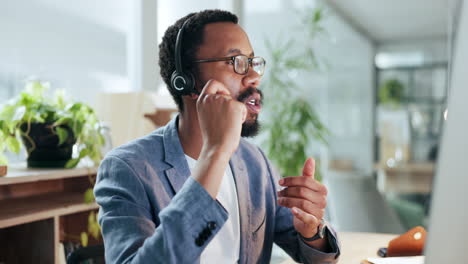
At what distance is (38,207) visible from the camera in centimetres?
149

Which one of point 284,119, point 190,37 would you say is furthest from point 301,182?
point 284,119

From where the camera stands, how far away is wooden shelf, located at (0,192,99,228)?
135 centimetres

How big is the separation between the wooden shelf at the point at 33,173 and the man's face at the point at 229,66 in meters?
0.59

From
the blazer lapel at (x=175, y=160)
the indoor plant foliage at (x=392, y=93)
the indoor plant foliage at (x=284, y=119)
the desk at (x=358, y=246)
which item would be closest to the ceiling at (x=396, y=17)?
the indoor plant foliage at (x=392, y=93)

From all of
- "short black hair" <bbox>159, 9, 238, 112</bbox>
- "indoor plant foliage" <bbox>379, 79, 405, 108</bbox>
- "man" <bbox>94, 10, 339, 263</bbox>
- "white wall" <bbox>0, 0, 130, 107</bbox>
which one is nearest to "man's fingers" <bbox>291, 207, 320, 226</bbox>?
"man" <bbox>94, 10, 339, 263</bbox>

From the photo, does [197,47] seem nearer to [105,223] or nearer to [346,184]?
[105,223]

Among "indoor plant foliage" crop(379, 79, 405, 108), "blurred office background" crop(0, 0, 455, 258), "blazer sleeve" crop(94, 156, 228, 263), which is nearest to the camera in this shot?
"blazer sleeve" crop(94, 156, 228, 263)

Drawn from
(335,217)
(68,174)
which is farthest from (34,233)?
(335,217)

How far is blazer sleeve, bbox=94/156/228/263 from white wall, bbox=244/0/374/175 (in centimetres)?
368

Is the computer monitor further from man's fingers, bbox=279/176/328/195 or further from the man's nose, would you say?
the man's nose

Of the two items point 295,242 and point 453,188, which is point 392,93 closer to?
point 295,242

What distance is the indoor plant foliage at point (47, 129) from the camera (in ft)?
4.97

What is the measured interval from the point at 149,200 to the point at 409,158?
5.38 meters

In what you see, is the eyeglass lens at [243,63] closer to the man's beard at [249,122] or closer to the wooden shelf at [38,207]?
the man's beard at [249,122]
